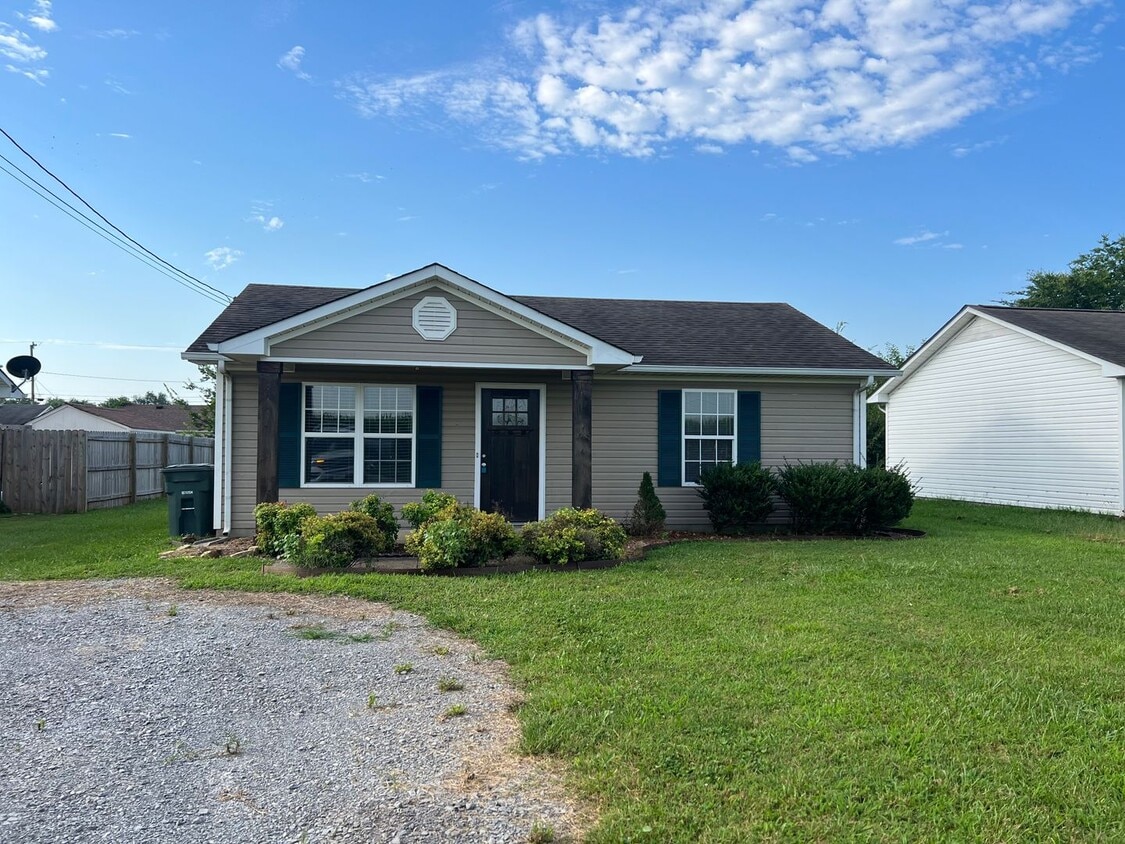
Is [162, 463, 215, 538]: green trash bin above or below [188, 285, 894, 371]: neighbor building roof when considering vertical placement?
below

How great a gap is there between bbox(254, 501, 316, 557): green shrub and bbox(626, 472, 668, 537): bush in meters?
4.53

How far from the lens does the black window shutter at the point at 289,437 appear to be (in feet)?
35.2

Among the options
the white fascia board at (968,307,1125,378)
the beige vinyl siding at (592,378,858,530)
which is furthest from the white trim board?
the white fascia board at (968,307,1125,378)

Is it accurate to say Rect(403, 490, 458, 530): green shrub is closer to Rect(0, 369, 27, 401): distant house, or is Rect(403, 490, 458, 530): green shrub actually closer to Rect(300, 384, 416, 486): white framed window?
Rect(300, 384, 416, 486): white framed window

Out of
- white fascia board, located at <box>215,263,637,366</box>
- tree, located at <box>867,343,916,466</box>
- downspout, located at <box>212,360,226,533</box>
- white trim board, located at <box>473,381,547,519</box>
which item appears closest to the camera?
white fascia board, located at <box>215,263,637,366</box>

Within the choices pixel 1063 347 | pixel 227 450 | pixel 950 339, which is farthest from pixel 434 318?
pixel 950 339

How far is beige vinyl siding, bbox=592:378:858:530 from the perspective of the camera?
11875mm

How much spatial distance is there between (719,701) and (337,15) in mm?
12229

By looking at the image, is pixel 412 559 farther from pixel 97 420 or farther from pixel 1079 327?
pixel 97 420

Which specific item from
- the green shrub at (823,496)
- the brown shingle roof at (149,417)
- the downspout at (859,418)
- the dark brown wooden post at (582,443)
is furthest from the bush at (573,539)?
the brown shingle roof at (149,417)

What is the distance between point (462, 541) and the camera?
7.89m

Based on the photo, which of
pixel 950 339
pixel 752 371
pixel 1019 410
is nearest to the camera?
pixel 752 371

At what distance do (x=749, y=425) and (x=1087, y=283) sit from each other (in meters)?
32.6

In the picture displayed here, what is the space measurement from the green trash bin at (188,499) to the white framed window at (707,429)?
6.90m
